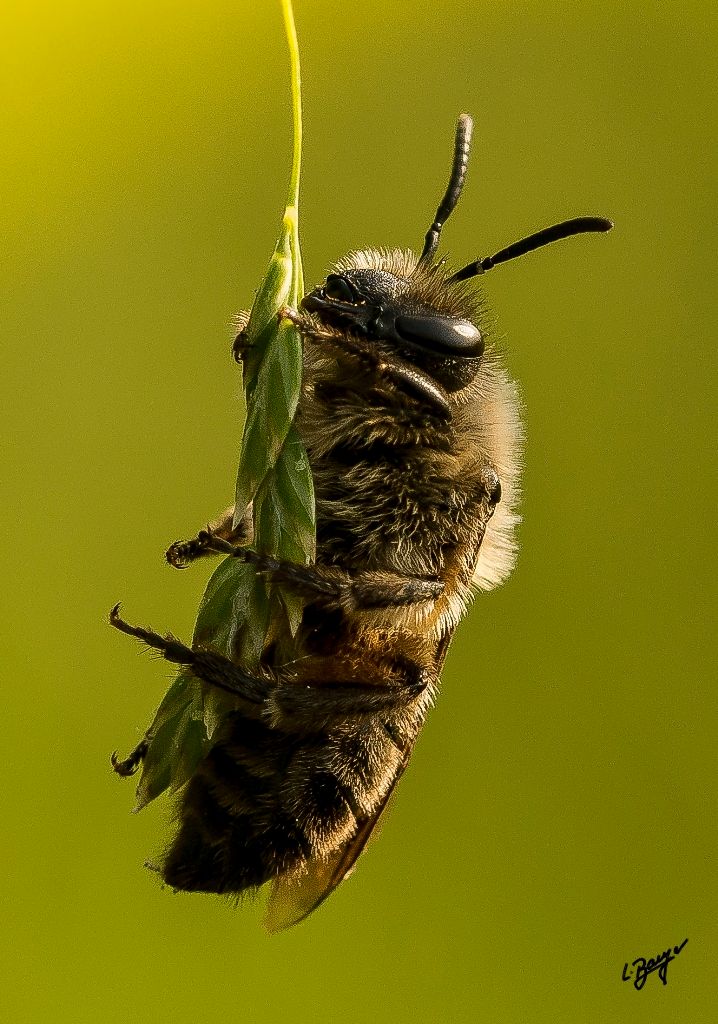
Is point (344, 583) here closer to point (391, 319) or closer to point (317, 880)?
point (391, 319)

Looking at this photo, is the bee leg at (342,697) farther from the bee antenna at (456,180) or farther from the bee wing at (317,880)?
the bee antenna at (456,180)

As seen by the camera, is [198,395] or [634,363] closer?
[198,395]

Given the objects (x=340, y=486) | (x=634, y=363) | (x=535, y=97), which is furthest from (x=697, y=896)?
(x=535, y=97)

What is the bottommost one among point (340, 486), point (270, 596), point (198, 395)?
point (270, 596)

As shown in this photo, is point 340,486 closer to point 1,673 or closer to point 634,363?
point 1,673

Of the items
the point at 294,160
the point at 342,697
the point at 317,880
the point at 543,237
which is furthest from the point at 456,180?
the point at 317,880

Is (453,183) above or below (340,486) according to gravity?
above
